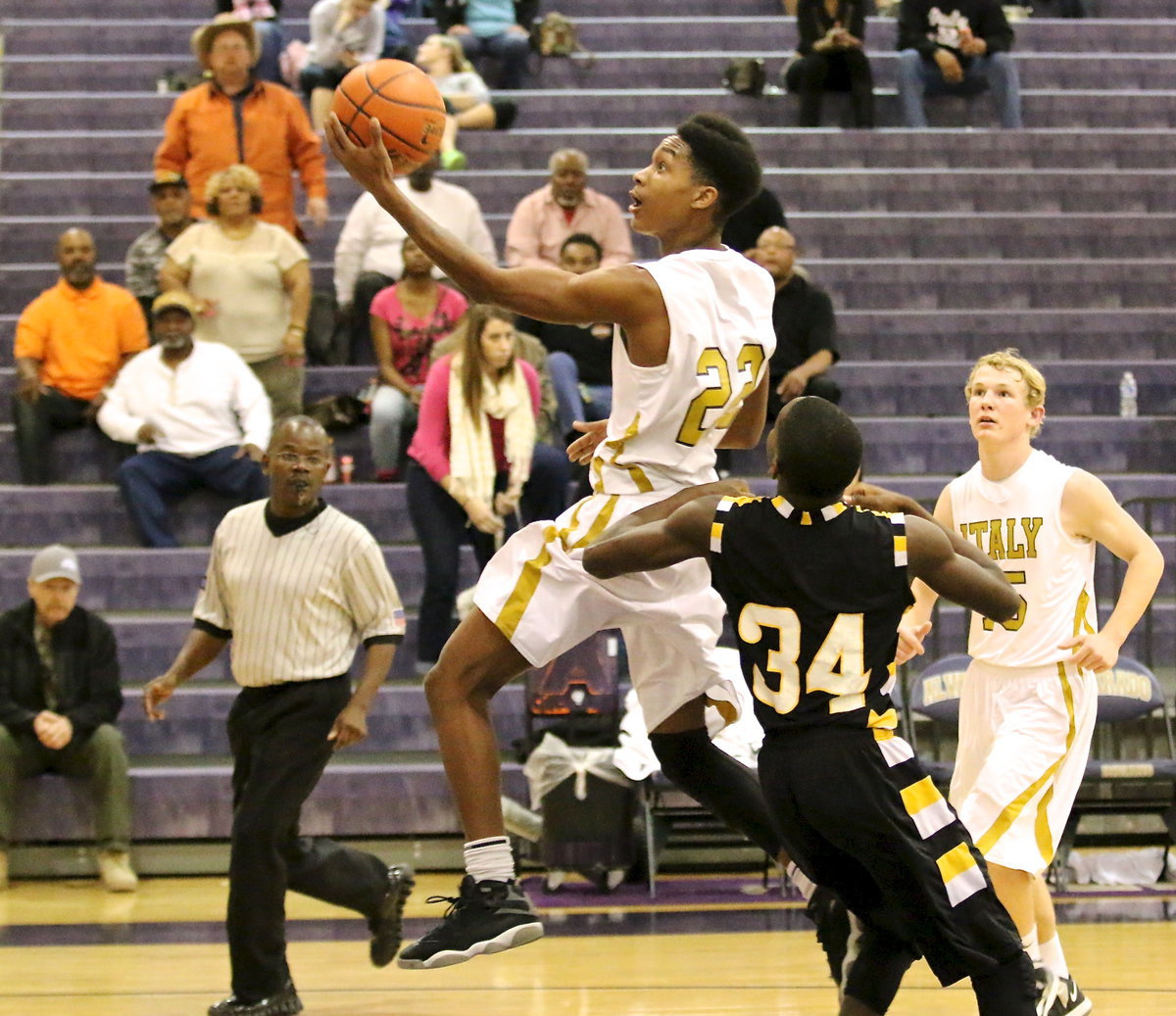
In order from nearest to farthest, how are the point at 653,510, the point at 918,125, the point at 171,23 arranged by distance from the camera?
the point at 653,510, the point at 918,125, the point at 171,23

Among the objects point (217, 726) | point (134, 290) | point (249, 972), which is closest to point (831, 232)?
point (134, 290)

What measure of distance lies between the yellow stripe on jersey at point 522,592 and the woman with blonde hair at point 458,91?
7.51 meters

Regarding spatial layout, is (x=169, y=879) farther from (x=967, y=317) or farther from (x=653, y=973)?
(x=967, y=317)

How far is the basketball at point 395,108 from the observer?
423 centimetres

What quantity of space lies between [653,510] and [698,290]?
526 mm

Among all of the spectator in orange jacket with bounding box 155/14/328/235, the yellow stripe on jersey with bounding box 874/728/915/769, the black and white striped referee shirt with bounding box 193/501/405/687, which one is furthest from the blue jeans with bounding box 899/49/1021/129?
the yellow stripe on jersey with bounding box 874/728/915/769

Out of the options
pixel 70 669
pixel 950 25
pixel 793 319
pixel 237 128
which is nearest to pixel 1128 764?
pixel 793 319

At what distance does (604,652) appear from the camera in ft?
26.3

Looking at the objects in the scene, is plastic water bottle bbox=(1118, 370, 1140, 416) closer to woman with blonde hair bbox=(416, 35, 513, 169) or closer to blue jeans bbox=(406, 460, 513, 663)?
blue jeans bbox=(406, 460, 513, 663)

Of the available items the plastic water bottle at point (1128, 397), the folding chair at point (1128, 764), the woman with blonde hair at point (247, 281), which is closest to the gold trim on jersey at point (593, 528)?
the folding chair at point (1128, 764)

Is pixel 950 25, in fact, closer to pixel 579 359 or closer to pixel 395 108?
pixel 579 359

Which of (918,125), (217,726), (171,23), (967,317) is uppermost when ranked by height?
(171,23)

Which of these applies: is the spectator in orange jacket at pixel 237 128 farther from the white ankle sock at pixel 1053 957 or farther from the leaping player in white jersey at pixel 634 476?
the white ankle sock at pixel 1053 957

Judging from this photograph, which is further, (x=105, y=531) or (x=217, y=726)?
(x=105, y=531)
